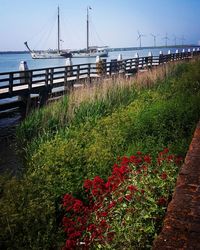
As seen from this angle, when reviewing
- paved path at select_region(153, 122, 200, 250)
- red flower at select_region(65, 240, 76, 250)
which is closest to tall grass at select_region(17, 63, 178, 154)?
red flower at select_region(65, 240, 76, 250)

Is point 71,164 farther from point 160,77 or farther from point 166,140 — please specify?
point 160,77

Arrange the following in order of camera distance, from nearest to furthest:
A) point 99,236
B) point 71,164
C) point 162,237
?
1. point 162,237
2. point 99,236
3. point 71,164

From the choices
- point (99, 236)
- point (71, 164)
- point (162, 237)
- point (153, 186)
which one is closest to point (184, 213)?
point (162, 237)

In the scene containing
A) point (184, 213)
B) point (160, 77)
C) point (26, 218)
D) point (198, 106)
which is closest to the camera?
point (184, 213)

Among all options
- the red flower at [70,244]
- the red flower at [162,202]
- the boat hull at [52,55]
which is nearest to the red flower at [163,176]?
the red flower at [162,202]

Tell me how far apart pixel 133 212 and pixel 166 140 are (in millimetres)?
4106

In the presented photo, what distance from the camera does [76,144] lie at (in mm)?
7020

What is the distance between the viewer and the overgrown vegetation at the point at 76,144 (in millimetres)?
4113

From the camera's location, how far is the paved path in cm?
231

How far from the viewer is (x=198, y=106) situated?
329 inches

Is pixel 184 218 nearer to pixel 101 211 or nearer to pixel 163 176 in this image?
pixel 101 211

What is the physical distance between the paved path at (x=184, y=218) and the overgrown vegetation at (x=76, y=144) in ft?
5.92

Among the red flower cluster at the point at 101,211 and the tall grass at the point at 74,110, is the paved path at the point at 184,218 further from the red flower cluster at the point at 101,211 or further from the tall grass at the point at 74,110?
the tall grass at the point at 74,110

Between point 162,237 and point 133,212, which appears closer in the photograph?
point 162,237
